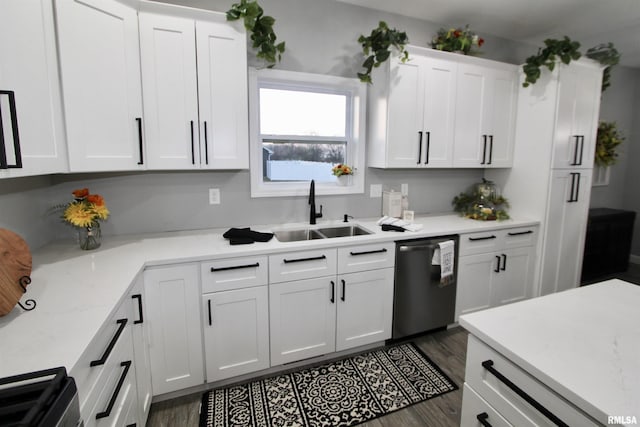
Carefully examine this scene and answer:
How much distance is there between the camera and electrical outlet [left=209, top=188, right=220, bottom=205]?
2.52 metres

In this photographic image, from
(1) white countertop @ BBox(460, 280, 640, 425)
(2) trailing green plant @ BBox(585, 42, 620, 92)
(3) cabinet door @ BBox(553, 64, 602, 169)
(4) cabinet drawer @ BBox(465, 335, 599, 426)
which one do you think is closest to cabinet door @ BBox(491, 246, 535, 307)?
(3) cabinet door @ BBox(553, 64, 602, 169)

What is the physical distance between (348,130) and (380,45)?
729mm

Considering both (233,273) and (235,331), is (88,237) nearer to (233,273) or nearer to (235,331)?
(233,273)

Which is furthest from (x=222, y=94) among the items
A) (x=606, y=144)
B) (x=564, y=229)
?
(x=606, y=144)

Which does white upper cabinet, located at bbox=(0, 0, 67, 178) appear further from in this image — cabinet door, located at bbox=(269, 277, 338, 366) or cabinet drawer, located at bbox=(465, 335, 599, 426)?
cabinet drawer, located at bbox=(465, 335, 599, 426)

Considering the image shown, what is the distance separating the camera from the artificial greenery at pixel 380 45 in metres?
2.50

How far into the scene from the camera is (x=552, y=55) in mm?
2781

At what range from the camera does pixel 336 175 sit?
113 inches

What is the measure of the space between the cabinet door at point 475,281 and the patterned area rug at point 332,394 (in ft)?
2.23

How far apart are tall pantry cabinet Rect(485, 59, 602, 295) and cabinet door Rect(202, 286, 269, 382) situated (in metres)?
2.68

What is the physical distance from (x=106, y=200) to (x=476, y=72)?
10.6ft

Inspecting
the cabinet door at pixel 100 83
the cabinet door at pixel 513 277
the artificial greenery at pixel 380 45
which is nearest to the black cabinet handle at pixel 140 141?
the cabinet door at pixel 100 83

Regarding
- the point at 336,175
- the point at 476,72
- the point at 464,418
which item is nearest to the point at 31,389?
the point at 464,418

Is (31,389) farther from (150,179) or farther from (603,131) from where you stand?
(603,131)
